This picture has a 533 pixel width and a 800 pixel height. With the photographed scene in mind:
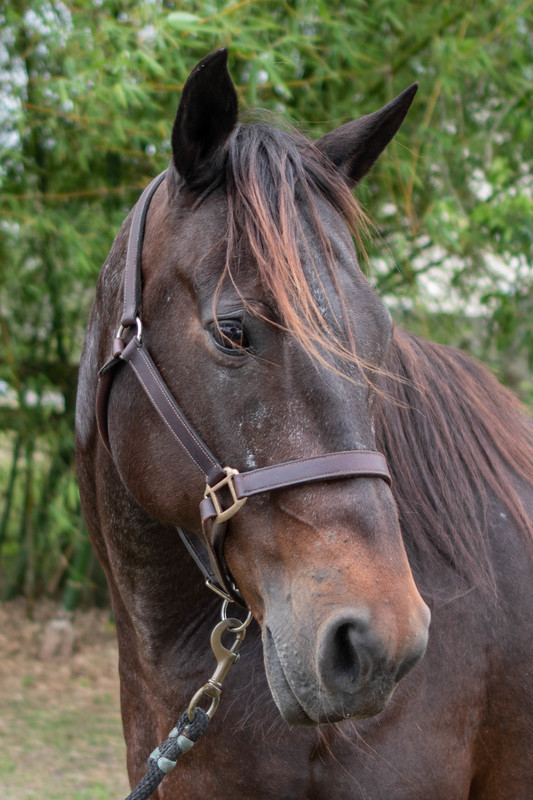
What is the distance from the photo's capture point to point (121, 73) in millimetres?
3379

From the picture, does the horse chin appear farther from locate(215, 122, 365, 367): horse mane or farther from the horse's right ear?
the horse's right ear

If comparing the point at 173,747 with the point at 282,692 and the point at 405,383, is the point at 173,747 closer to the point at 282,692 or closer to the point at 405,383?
the point at 282,692

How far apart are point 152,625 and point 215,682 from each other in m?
0.29

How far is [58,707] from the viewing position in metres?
5.01

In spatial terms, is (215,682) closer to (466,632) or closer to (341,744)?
(341,744)

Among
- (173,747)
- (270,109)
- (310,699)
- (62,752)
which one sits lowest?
(62,752)

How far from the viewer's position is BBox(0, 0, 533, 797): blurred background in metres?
3.71

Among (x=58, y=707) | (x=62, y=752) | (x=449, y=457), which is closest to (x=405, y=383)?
(x=449, y=457)

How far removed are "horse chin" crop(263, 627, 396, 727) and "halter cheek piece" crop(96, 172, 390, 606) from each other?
223 millimetres

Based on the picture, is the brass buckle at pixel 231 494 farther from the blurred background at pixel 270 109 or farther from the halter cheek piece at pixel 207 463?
the blurred background at pixel 270 109

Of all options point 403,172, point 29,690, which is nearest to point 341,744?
point 403,172

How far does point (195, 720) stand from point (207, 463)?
1.94ft

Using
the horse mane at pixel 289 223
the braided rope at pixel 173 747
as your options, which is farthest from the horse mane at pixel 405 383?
the braided rope at pixel 173 747

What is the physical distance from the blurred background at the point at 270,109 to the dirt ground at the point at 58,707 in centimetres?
85
